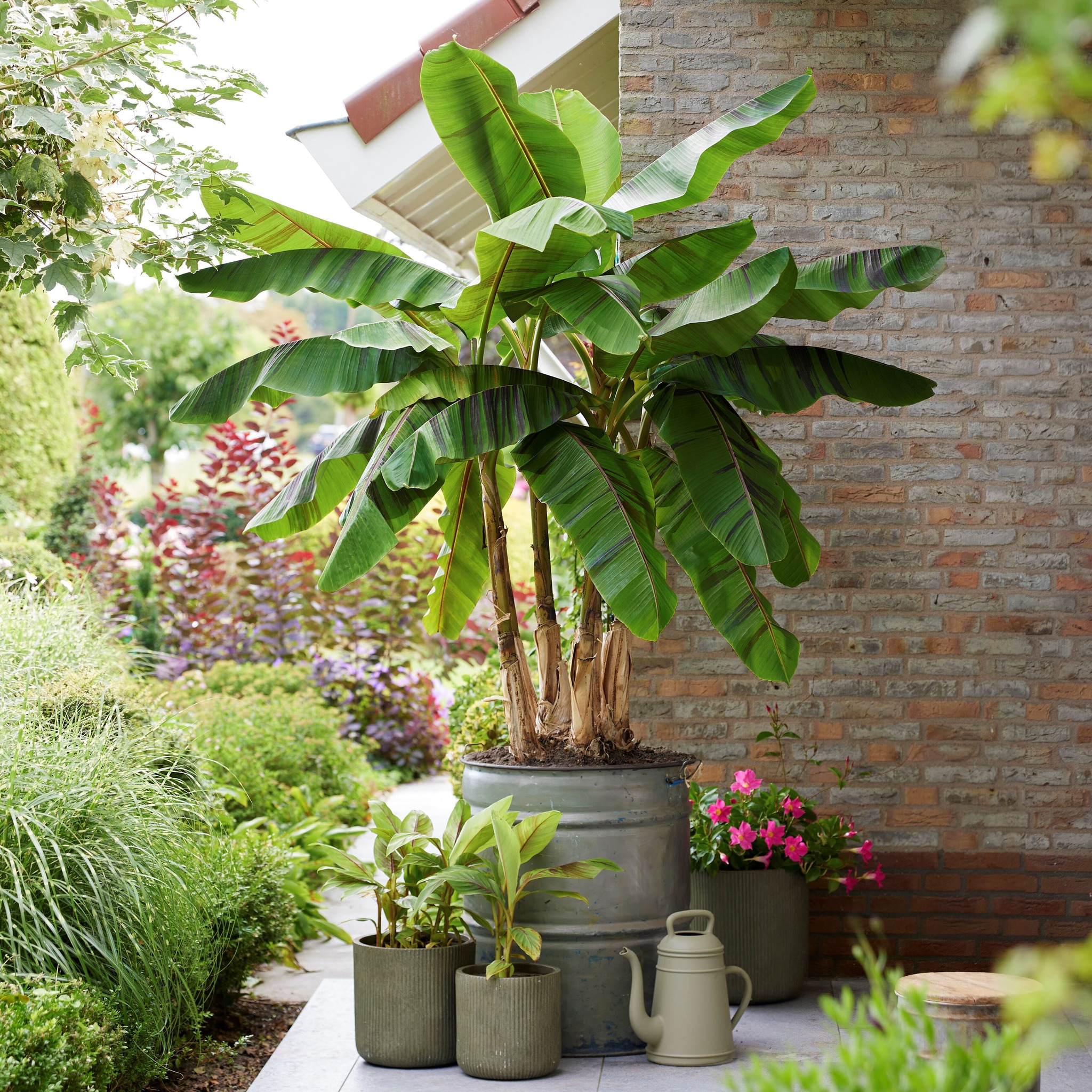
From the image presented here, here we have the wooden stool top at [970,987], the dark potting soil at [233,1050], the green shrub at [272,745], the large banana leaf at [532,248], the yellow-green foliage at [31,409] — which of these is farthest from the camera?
the yellow-green foliage at [31,409]

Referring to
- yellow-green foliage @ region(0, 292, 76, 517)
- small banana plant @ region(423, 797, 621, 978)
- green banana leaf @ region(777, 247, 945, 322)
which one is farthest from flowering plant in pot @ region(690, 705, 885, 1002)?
yellow-green foliage @ region(0, 292, 76, 517)

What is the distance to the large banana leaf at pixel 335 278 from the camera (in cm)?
320

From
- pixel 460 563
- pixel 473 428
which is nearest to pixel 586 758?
pixel 460 563

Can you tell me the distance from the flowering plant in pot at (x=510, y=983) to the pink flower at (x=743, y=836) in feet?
2.08

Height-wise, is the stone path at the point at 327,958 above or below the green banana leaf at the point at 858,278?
below

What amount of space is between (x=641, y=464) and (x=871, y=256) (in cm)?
91

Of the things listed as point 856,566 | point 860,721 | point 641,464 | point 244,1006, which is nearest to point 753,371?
point 641,464

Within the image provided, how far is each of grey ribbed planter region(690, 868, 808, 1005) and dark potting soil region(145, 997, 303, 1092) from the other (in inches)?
55.7

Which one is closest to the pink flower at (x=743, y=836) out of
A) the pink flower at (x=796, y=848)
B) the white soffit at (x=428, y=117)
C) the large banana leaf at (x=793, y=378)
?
the pink flower at (x=796, y=848)

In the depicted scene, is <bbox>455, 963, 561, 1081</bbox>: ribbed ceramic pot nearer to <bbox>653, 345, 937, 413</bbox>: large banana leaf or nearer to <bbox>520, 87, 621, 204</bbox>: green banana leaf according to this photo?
<bbox>653, 345, 937, 413</bbox>: large banana leaf

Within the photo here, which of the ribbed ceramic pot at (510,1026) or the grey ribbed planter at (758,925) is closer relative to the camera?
the ribbed ceramic pot at (510,1026)

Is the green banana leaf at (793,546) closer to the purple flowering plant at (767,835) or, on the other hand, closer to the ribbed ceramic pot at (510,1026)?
the purple flowering plant at (767,835)

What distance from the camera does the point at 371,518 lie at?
3.12 meters

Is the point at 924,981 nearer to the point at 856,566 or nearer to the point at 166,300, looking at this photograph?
the point at 856,566
